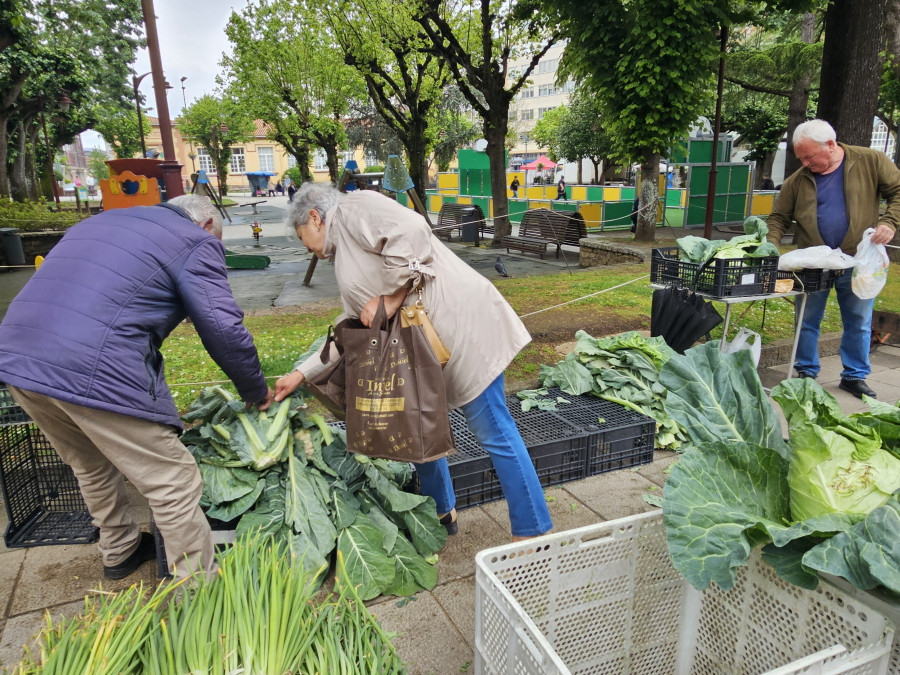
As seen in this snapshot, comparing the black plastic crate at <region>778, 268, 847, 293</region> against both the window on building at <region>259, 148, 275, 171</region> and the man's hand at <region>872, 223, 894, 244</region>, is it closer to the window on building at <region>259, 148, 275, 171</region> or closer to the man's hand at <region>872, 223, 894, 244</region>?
the man's hand at <region>872, 223, 894, 244</region>

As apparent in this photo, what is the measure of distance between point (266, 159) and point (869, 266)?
8818 centimetres

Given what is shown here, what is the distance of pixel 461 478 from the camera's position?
3.29 metres

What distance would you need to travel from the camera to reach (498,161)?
16625mm

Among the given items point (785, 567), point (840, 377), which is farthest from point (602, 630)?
point (840, 377)

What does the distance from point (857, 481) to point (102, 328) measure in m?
2.56

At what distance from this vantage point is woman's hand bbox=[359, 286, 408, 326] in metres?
2.50

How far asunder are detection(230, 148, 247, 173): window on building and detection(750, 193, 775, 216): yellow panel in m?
77.4

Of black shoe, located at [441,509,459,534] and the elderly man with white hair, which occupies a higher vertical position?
the elderly man with white hair

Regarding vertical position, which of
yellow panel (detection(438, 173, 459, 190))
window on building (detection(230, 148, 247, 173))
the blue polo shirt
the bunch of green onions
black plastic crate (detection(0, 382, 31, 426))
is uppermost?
window on building (detection(230, 148, 247, 173))

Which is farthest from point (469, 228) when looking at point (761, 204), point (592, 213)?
point (761, 204)

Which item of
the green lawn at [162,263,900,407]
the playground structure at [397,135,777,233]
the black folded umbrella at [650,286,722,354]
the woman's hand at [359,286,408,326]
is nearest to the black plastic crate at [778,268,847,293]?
the black folded umbrella at [650,286,722,354]

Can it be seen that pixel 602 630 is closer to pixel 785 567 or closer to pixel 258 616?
pixel 785 567

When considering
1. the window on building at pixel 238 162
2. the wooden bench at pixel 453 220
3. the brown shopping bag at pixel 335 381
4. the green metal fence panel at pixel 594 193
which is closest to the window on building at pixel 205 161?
the window on building at pixel 238 162

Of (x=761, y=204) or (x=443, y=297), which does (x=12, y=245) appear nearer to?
(x=443, y=297)
